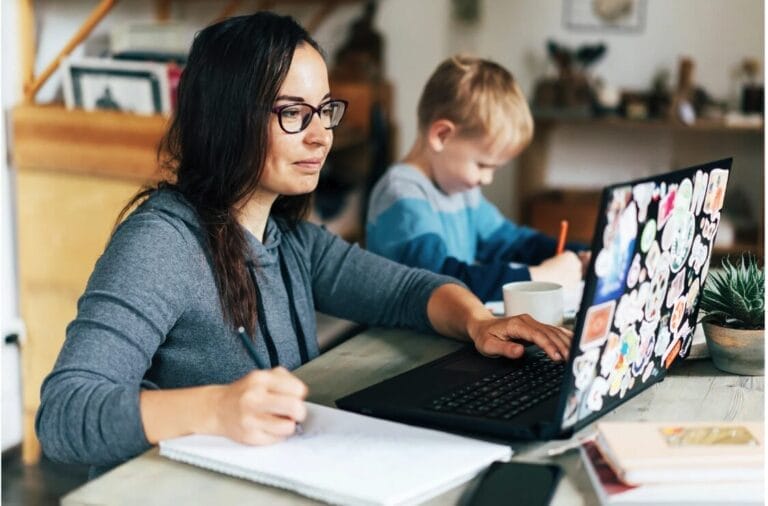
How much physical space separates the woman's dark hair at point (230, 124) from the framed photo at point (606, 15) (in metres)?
3.01

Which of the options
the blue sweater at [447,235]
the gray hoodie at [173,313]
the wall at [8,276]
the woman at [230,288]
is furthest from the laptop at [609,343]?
the wall at [8,276]

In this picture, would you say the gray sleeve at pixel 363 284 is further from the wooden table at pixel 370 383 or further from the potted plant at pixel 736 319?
the potted plant at pixel 736 319

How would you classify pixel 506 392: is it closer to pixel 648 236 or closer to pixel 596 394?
pixel 596 394

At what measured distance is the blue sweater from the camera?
173 cm

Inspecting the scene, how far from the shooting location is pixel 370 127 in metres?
3.31

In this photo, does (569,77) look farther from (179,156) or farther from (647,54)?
(179,156)

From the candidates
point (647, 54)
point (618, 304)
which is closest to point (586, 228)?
point (647, 54)

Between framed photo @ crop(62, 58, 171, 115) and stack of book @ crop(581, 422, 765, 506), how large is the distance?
1888 millimetres

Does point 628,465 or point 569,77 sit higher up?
point 569,77

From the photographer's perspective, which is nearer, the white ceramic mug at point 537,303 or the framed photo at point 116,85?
the white ceramic mug at point 537,303

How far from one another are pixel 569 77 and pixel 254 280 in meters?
2.85

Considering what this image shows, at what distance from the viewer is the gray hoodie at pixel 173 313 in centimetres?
100

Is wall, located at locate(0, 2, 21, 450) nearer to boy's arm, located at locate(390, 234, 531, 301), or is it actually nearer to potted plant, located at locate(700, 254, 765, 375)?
boy's arm, located at locate(390, 234, 531, 301)

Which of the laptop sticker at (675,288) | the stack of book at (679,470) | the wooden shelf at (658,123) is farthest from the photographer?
the wooden shelf at (658,123)
